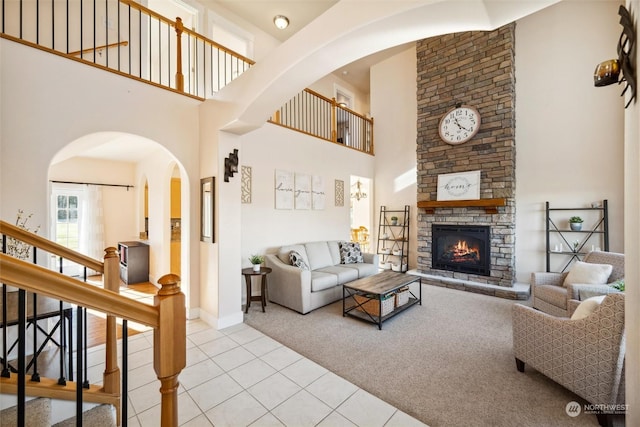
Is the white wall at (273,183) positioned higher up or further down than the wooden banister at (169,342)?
higher up

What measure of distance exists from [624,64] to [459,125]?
4195 millimetres

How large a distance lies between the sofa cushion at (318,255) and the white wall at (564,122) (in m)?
3.35

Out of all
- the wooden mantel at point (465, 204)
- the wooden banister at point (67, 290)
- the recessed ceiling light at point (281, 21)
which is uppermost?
the recessed ceiling light at point (281, 21)

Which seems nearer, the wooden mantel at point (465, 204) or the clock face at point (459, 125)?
the wooden mantel at point (465, 204)

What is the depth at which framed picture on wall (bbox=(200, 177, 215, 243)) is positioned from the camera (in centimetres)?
334

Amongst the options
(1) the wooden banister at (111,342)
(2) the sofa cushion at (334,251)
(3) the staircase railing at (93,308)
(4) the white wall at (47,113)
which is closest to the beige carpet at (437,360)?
(2) the sofa cushion at (334,251)

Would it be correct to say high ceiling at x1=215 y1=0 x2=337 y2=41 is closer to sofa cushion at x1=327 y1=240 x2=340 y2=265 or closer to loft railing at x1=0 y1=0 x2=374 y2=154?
loft railing at x1=0 y1=0 x2=374 y2=154

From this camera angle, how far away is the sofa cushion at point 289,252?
4.36 m

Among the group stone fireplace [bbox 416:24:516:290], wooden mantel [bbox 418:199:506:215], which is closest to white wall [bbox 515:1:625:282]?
stone fireplace [bbox 416:24:516:290]

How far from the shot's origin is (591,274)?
121 inches

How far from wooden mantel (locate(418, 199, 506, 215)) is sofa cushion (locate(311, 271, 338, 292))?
→ 2501 mm

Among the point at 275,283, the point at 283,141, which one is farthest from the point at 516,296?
the point at 283,141

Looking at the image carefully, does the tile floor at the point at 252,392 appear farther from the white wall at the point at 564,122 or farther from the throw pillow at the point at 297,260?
the white wall at the point at 564,122

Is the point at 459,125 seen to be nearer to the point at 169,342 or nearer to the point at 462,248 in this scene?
the point at 462,248
